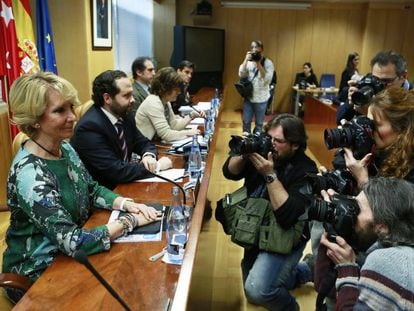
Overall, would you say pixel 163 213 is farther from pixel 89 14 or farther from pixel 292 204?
pixel 89 14

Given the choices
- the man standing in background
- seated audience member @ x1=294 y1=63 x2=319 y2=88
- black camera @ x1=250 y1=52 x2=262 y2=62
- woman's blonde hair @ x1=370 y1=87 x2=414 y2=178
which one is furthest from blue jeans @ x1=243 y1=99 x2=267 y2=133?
woman's blonde hair @ x1=370 y1=87 x2=414 y2=178

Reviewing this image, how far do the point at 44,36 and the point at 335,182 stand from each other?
236 cm

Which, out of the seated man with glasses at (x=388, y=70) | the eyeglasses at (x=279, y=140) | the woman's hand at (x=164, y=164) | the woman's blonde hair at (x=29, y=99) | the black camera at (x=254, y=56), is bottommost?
the woman's hand at (x=164, y=164)

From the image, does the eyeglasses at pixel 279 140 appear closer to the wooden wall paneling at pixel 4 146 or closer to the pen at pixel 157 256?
the pen at pixel 157 256

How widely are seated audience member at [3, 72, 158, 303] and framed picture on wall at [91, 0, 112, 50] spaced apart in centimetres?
200

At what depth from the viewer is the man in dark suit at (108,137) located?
6.46 feet

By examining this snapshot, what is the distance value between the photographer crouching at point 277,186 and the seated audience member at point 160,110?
1096 millimetres

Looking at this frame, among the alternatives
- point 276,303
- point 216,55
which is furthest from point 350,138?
point 216,55

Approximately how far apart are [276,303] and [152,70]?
2.63 meters

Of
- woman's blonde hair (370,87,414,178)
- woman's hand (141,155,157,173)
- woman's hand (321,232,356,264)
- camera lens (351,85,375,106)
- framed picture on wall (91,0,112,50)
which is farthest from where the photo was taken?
framed picture on wall (91,0,112,50)

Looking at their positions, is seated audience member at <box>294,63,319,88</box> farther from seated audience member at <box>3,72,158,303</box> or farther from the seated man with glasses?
seated audience member at <box>3,72,158,303</box>

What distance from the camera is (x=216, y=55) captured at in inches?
291

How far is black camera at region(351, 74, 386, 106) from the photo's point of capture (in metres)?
1.95

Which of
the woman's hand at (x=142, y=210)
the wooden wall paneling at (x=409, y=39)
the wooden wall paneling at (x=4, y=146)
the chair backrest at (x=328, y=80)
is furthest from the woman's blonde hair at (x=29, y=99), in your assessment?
the wooden wall paneling at (x=409, y=39)
